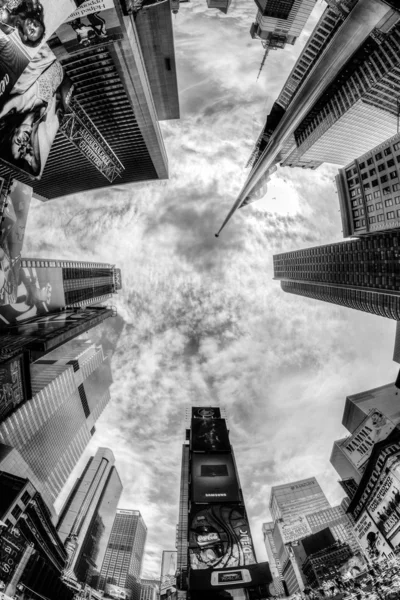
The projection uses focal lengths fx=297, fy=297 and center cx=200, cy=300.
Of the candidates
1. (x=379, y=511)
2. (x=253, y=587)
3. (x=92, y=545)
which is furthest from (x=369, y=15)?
(x=92, y=545)

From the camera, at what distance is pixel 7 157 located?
2830 centimetres

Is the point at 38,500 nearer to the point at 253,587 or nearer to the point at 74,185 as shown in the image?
the point at 253,587

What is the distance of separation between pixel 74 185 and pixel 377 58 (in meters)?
107

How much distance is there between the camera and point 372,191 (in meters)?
72.8

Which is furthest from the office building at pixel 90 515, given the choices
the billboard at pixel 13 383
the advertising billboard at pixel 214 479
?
the advertising billboard at pixel 214 479

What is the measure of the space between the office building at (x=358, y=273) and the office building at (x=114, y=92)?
232 ft

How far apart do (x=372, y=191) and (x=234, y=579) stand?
3144 inches

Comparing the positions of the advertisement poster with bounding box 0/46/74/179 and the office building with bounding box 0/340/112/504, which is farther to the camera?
the office building with bounding box 0/340/112/504

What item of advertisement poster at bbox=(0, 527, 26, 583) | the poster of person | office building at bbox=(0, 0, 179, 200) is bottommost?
advertisement poster at bbox=(0, 527, 26, 583)

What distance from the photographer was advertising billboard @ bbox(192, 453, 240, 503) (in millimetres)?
45000

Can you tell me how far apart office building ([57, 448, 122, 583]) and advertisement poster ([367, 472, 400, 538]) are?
122 metres

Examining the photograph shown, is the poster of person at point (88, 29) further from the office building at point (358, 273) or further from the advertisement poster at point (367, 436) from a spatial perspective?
the advertisement poster at point (367, 436)

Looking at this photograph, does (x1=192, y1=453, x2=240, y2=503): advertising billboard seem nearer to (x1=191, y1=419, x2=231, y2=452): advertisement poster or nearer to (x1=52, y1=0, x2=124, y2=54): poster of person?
(x1=191, y1=419, x2=231, y2=452): advertisement poster

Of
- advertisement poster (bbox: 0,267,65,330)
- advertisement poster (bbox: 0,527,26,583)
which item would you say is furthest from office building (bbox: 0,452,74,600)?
advertisement poster (bbox: 0,267,65,330)
